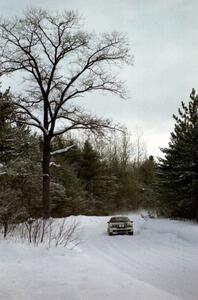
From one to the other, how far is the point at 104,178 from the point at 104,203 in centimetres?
465

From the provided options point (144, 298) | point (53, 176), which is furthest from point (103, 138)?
point (144, 298)

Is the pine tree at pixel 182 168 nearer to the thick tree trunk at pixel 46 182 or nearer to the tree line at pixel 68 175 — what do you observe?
the tree line at pixel 68 175

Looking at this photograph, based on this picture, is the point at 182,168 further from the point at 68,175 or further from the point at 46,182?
the point at 68,175

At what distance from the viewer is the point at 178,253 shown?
50.1 ft

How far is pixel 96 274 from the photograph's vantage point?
8922 mm

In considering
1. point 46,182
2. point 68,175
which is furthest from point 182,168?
point 68,175

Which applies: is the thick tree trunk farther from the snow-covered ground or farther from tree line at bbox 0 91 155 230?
the snow-covered ground

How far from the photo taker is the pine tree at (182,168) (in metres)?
26.5

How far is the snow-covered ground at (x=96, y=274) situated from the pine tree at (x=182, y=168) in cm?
1040

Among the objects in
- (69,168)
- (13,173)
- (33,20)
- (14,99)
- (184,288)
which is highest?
(33,20)

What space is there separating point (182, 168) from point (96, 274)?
1932 centimetres

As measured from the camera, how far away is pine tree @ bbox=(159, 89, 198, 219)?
26453mm

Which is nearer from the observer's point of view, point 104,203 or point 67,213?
point 67,213

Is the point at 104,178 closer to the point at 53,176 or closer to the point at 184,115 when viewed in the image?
the point at 53,176
